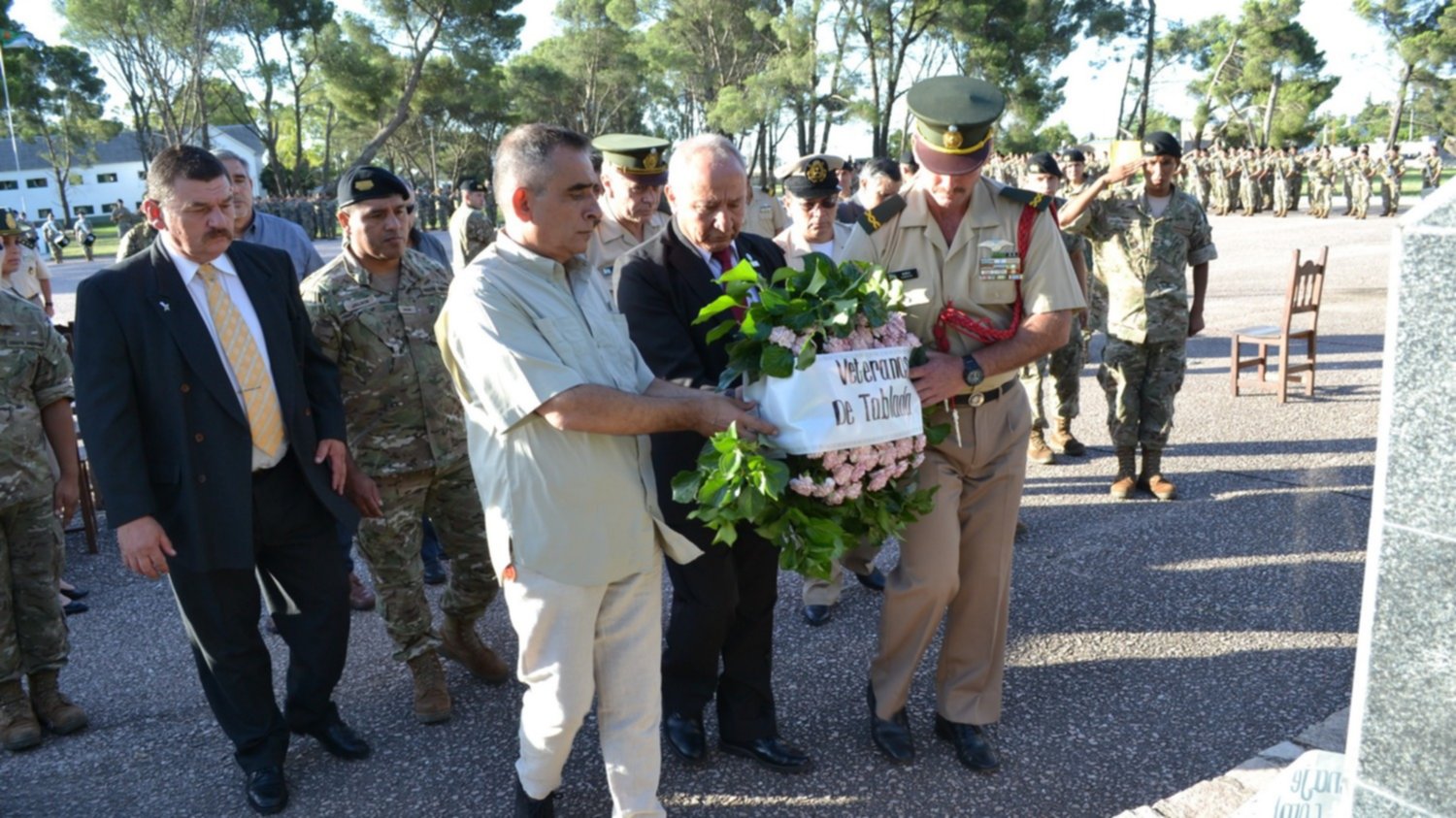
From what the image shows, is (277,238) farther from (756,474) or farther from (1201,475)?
(1201,475)

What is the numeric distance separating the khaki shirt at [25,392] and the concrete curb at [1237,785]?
410 centimetres

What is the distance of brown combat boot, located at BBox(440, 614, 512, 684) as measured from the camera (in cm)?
431

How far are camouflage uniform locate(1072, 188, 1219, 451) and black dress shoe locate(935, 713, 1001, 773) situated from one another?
3387mm

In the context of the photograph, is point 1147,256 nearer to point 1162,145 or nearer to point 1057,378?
point 1162,145

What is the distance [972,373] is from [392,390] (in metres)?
2.22

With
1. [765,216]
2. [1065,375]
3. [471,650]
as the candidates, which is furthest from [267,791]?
[1065,375]

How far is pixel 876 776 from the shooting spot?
346 cm

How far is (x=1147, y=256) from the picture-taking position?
6.45m

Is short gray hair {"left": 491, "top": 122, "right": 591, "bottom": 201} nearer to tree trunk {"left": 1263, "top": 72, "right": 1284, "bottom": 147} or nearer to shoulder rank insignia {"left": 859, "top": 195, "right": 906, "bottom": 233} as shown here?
shoulder rank insignia {"left": 859, "top": 195, "right": 906, "bottom": 233}

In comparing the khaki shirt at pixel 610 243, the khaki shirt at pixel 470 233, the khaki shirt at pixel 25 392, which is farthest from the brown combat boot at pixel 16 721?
the khaki shirt at pixel 470 233

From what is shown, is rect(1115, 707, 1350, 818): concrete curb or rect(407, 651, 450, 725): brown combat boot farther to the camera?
rect(407, 651, 450, 725): brown combat boot

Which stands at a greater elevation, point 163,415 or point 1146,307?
point 1146,307

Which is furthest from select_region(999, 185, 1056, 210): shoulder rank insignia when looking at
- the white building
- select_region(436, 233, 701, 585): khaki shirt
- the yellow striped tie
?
the white building

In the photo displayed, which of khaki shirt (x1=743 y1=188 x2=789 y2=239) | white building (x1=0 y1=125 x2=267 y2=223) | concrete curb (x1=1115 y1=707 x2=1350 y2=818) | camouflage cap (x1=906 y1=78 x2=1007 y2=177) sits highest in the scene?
white building (x1=0 y1=125 x2=267 y2=223)
